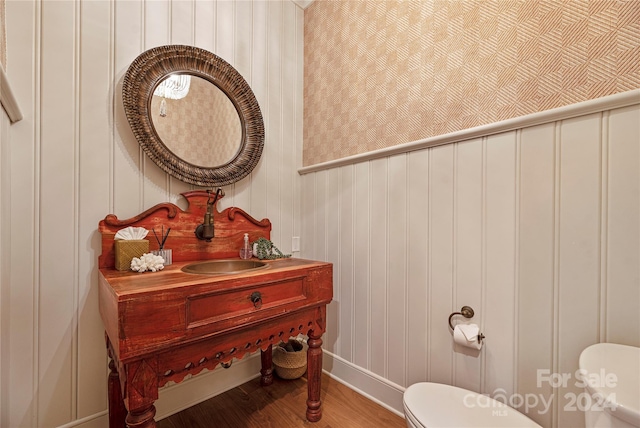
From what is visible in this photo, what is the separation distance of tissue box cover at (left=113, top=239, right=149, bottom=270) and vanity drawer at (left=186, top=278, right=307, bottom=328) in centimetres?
42

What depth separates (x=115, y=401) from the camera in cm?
110

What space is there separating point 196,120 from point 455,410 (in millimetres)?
1750

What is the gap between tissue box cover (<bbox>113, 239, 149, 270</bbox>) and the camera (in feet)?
3.60

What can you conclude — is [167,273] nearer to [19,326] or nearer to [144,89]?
[19,326]

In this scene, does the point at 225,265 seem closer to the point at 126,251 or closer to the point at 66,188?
the point at 126,251

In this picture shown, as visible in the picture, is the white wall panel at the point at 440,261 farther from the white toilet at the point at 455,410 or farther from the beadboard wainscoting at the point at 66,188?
the beadboard wainscoting at the point at 66,188

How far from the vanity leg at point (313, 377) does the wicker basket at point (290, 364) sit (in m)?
0.32

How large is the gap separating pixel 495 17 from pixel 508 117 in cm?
43

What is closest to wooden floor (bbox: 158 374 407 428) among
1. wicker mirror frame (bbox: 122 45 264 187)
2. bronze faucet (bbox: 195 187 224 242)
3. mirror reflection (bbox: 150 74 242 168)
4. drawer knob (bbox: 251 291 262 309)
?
drawer knob (bbox: 251 291 262 309)

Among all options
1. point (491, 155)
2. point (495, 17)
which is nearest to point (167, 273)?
point (491, 155)

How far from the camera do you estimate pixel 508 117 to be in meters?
1.07

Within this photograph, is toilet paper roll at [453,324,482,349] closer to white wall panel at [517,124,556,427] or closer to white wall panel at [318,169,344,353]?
white wall panel at [517,124,556,427]

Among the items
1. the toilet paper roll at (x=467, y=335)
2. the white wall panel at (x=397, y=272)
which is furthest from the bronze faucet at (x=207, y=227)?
the toilet paper roll at (x=467, y=335)

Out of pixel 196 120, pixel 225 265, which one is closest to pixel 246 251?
pixel 225 265
